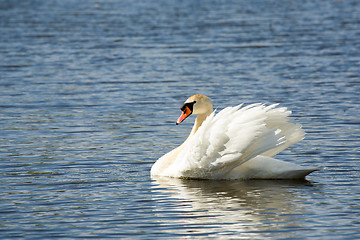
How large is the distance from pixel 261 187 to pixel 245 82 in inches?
413

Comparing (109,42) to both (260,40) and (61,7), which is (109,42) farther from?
(61,7)

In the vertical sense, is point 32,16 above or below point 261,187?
above

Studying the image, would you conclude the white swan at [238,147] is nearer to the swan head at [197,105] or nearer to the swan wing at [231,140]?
the swan wing at [231,140]

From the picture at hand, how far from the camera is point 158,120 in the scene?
17.8 meters

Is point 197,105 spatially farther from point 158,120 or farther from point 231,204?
point 158,120

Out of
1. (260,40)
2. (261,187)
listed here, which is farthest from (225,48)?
(261,187)

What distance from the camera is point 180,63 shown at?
26562 millimetres

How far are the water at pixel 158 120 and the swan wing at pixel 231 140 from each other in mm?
448

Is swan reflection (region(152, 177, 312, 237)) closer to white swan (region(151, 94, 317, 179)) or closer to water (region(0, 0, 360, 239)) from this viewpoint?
water (region(0, 0, 360, 239))

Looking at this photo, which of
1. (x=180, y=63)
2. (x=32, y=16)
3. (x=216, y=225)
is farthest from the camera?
(x=32, y=16)

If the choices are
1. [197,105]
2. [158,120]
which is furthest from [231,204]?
[158,120]

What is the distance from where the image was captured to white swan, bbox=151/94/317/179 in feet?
40.0

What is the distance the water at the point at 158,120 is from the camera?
10516mm

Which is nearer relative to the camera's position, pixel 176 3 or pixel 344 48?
pixel 344 48
